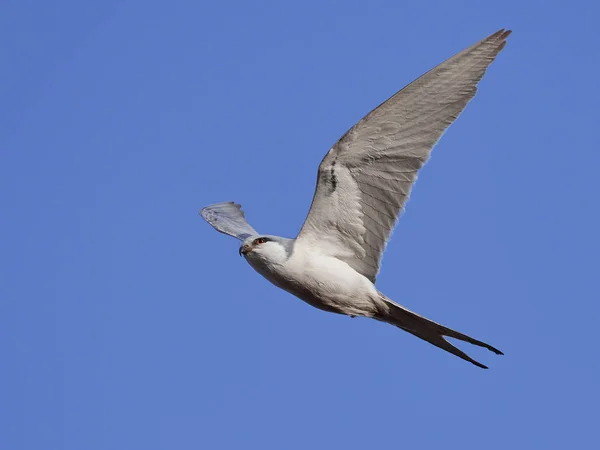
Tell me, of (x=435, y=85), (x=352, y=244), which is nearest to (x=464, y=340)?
(x=352, y=244)

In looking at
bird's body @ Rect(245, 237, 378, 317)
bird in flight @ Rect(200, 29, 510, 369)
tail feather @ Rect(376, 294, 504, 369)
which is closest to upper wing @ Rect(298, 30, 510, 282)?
bird in flight @ Rect(200, 29, 510, 369)

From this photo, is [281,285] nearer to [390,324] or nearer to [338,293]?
[338,293]

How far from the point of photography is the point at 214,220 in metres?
13.9

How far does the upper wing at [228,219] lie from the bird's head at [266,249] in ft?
8.50

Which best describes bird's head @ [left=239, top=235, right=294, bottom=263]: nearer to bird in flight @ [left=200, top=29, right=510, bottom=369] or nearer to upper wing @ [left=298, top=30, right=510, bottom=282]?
bird in flight @ [left=200, top=29, right=510, bottom=369]

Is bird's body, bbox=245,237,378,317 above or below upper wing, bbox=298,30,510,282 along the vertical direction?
below

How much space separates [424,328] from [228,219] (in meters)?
4.53

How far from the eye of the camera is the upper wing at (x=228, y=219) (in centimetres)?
1339

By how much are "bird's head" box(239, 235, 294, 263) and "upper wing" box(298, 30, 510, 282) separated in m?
0.27

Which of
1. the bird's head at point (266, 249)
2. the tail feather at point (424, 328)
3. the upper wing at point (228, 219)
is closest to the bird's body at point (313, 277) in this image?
the bird's head at point (266, 249)

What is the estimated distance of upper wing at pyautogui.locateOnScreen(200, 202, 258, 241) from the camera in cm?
1339

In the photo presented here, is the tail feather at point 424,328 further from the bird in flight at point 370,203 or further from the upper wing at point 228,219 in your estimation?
the upper wing at point 228,219

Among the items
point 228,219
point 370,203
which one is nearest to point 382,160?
point 370,203

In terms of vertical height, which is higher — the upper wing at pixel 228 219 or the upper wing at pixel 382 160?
the upper wing at pixel 228 219
